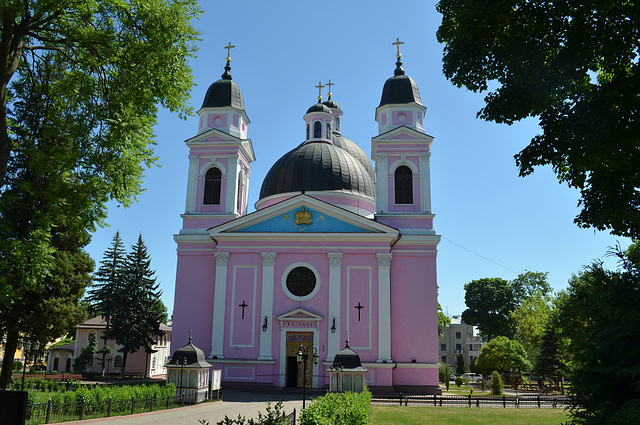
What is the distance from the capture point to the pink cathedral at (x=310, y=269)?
28.5 meters

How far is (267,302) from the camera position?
29312 millimetres

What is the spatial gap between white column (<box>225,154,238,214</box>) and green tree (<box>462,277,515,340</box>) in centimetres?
4597

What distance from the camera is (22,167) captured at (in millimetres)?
20859

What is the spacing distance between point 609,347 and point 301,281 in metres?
21.1

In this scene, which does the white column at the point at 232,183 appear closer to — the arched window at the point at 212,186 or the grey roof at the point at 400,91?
the arched window at the point at 212,186

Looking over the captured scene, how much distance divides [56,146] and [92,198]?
1.30 m

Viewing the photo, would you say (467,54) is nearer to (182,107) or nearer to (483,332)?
(182,107)

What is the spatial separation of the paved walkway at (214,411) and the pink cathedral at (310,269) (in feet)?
11.9

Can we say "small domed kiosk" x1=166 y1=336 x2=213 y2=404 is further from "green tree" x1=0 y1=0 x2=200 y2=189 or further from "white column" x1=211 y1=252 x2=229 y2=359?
"green tree" x1=0 y1=0 x2=200 y2=189

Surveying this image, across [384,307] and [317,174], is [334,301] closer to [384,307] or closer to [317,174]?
[384,307]

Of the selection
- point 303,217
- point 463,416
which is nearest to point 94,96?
point 463,416

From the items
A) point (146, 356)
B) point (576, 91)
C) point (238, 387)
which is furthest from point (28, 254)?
point (146, 356)

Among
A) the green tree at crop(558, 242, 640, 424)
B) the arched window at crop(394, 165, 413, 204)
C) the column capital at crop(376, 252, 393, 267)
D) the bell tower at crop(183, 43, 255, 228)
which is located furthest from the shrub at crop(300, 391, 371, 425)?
the bell tower at crop(183, 43, 255, 228)

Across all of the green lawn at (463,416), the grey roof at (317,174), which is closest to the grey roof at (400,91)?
the grey roof at (317,174)
